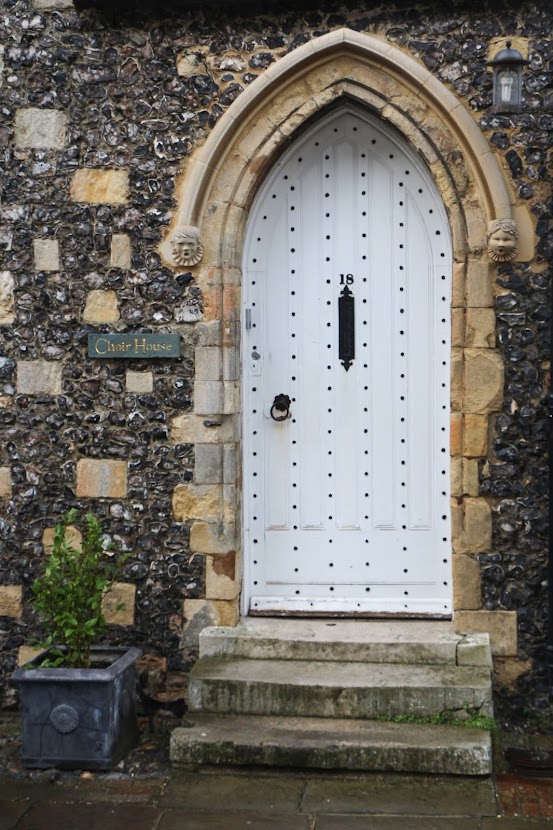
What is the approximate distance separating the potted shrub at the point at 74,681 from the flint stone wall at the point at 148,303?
1.48 feet

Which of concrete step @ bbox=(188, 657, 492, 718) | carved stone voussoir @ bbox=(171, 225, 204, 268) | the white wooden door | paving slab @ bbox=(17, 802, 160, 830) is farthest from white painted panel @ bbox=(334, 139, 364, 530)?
paving slab @ bbox=(17, 802, 160, 830)

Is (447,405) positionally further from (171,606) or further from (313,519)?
(171,606)

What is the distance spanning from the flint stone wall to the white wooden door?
0.36m

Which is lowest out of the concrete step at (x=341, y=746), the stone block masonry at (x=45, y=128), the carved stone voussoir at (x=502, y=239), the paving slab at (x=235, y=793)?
the paving slab at (x=235, y=793)

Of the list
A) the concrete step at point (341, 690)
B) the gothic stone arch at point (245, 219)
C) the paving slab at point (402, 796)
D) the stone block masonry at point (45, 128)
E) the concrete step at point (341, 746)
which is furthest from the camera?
the stone block masonry at point (45, 128)

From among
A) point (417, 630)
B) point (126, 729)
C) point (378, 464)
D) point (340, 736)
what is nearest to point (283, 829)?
point (340, 736)

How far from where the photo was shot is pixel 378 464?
638 centimetres

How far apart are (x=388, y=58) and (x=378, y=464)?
232 centimetres

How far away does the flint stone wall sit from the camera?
599cm

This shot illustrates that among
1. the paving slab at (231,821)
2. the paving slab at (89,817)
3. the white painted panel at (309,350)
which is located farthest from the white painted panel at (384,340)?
the paving slab at (89,817)

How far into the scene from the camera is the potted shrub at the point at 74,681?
218 inches

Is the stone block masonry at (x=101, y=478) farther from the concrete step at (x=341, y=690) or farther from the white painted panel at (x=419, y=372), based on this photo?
the white painted panel at (x=419, y=372)

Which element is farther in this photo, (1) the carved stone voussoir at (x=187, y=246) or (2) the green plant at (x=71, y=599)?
(1) the carved stone voussoir at (x=187, y=246)

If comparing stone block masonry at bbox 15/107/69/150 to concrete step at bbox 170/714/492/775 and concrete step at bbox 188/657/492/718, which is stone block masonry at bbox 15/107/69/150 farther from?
concrete step at bbox 170/714/492/775
